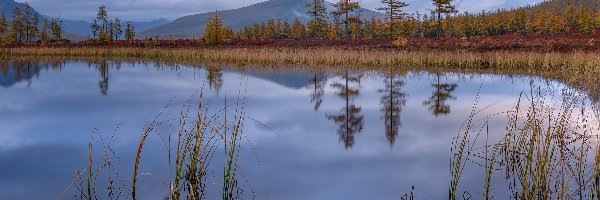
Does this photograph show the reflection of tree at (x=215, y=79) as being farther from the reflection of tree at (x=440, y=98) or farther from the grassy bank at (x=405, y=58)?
the reflection of tree at (x=440, y=98)

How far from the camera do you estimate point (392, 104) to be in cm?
1344

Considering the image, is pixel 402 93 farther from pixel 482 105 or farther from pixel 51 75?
pixel 51 75

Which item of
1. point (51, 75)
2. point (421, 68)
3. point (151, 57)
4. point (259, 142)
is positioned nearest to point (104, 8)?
point (151, 57)

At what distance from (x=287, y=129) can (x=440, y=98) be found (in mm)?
6318

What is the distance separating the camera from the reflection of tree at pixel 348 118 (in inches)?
356

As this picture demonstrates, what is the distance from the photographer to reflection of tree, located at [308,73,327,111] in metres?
14.1

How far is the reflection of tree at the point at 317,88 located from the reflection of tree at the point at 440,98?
107 inches

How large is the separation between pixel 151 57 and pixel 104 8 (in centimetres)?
4737

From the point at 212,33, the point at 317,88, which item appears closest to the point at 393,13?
the point at 212,33

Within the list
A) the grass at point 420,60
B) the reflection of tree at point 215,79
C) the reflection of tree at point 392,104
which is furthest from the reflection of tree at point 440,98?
the reflection of tree at point 215,79

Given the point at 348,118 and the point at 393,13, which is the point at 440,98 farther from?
the point at 393,13

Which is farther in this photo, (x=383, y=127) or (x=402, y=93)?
(x=402, y=93)

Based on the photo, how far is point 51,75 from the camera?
2303 cm

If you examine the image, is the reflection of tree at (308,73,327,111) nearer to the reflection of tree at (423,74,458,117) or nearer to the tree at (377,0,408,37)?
the reflection of tree at (423,74,458,117)
